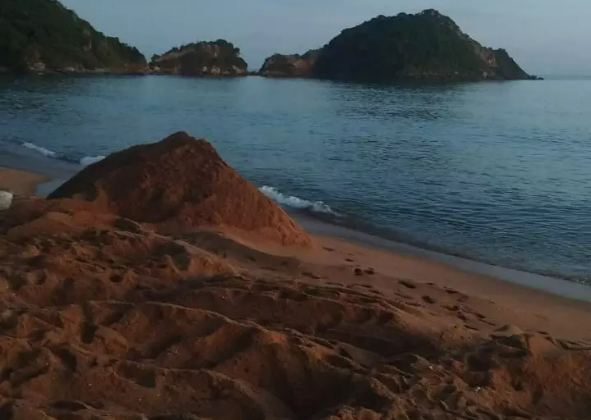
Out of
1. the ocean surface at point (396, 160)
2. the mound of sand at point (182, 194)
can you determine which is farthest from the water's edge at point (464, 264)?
the mound of sand at point (182, 194)

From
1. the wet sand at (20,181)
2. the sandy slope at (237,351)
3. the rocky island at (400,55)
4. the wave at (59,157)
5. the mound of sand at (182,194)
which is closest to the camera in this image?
the sandy slope at (237,351)

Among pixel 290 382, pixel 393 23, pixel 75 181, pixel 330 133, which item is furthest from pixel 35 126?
pixel 393 23

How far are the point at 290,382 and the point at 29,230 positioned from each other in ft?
12.3

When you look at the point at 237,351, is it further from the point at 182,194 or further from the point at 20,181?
the point at 20,181

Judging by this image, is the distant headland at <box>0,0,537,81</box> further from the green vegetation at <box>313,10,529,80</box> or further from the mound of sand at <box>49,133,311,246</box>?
the mound of sand at <box>49,133,311,246</box>

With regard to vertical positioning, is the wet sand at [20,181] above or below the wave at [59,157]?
→ above

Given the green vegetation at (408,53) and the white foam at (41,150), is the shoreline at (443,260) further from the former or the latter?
the green vegetation at (408,53)

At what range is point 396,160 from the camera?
21125 mm

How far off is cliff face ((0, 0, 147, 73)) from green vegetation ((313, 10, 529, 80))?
1485 inches

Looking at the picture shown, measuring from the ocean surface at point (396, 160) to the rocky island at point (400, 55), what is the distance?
7197cm

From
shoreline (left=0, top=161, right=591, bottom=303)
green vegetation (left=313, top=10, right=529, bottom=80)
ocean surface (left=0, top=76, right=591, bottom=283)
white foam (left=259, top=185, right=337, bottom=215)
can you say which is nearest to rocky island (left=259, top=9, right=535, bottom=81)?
green vegetation (left=313, top=10, right=529, bottom=80)

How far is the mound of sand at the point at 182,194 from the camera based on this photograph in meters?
8.09

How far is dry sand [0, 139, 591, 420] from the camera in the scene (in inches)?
145

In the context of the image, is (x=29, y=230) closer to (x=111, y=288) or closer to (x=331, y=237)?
(x=111, y=288)
